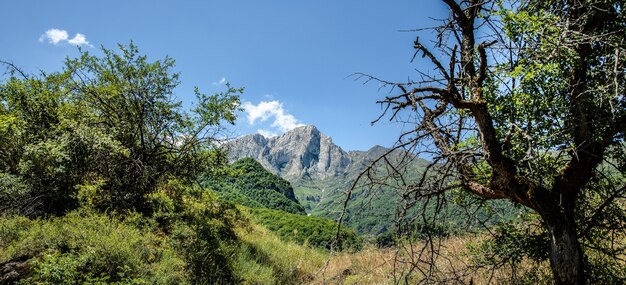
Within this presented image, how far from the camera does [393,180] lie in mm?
5031

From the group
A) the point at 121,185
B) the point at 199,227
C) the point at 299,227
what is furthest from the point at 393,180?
the point at 299,227

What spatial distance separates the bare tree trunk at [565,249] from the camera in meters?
4.27

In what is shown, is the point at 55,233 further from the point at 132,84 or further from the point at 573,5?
the point at 573,5

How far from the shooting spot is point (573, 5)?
14.3 feet

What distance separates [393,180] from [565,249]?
216cm

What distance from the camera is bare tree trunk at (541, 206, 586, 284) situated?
168 inches

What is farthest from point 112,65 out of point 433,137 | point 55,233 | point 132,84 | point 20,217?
point 433,137

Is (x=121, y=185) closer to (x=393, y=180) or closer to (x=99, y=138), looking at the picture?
(x=99, y=138)

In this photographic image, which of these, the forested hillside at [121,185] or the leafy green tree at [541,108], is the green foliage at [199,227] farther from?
the leafy green tree at [541,108]

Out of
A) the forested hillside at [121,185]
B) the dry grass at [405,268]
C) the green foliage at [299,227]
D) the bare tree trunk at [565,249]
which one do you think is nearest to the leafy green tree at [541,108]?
the bare tree trunk at [565,249]

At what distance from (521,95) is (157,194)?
34.9ft

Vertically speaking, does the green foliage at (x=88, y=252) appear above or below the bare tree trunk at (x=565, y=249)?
below

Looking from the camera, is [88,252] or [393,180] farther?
[88,252]

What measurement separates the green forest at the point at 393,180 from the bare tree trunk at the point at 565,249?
2 centimetres
